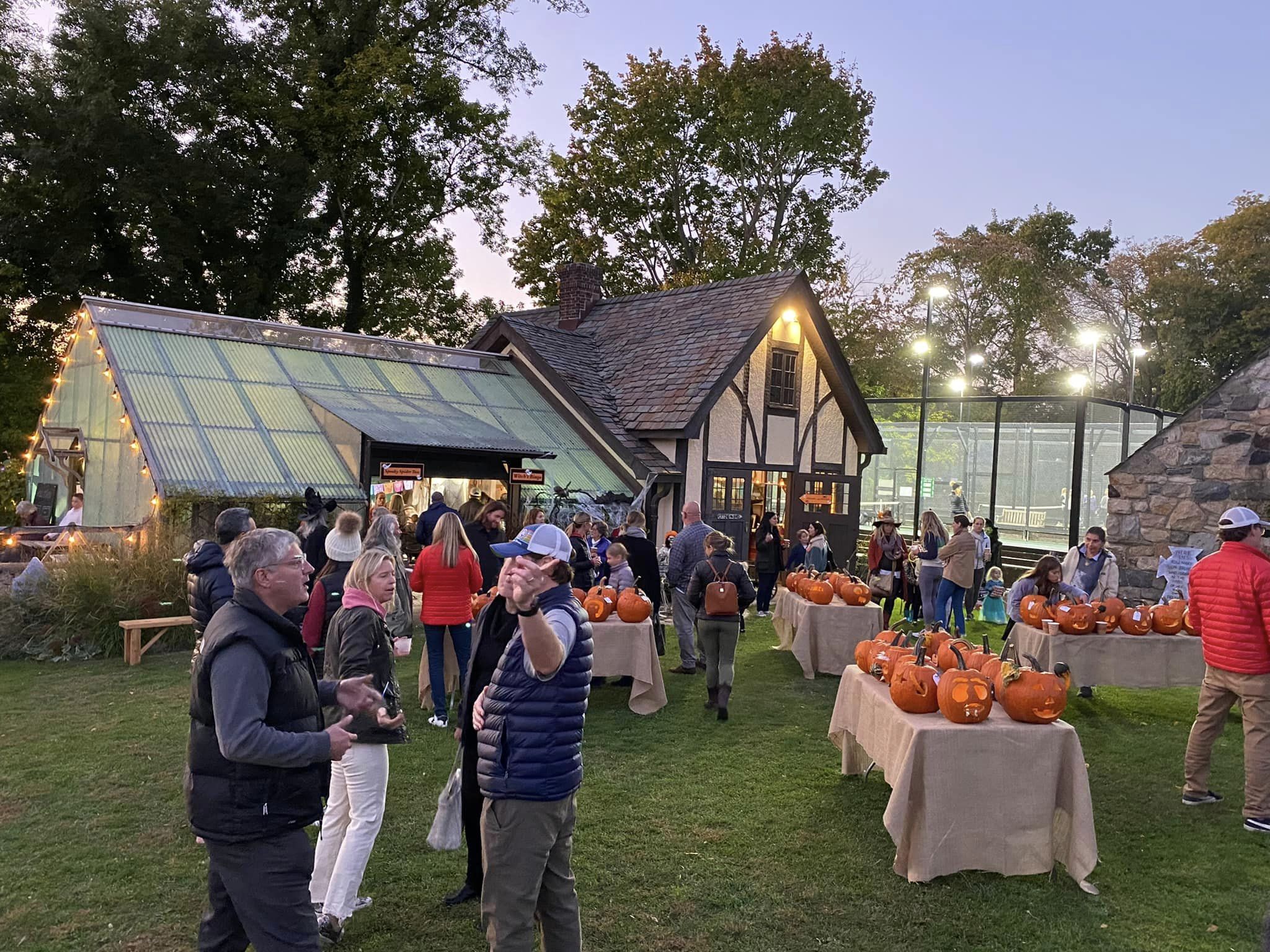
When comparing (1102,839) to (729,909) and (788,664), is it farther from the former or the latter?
(788,664)

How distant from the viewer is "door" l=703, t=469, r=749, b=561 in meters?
17.4

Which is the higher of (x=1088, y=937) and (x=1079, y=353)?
(x=1079, y=353)

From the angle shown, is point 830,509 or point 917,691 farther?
point 830,509

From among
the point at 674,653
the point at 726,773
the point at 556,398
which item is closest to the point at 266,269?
the point at 556,398

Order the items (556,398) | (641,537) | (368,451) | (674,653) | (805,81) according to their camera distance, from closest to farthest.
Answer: (641,537) → (674,653) → (368,451) → (556,398) → (805,81)

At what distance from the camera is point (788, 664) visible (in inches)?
423

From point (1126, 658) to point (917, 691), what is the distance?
14.4 feet

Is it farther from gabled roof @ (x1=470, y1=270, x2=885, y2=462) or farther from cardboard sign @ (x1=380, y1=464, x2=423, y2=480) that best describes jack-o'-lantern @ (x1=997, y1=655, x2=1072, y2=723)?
gabled roof @ (x1=470, y1=270, x2=885, y2=462)

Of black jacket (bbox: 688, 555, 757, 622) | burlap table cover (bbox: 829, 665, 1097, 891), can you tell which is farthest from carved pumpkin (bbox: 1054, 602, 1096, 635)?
burlap table cover (bbox: 829, 665, 1097, 891)

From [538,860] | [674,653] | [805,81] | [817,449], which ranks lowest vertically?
[674,653]

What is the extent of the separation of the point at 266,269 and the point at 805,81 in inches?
734

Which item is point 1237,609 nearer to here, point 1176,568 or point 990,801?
point 990,801

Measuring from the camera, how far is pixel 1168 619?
8.55 m

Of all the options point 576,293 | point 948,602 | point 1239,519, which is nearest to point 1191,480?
point 948,602
